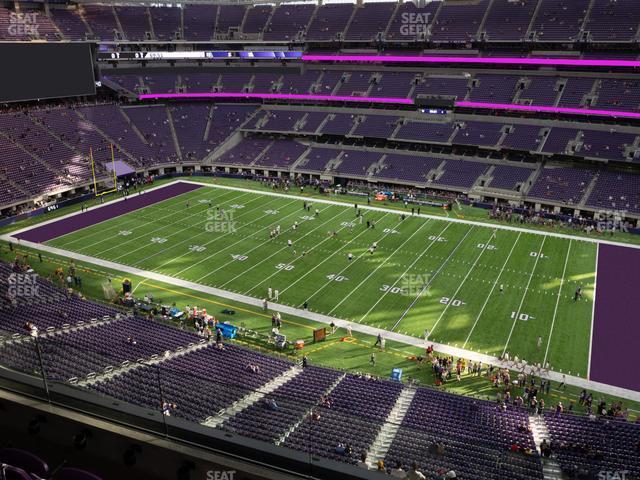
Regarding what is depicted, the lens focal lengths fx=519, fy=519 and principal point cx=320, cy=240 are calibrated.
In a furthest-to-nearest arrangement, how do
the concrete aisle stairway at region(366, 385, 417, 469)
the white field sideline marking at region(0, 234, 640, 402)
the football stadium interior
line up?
the white field sideline marking at region(0, 234, 640, 402) → the concrete aisle stairway at region(366, 385, 417, 469) → the football stadium interior

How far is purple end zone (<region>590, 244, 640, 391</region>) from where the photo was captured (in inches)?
974

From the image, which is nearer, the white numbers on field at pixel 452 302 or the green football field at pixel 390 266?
the green football field at pixel 390 266

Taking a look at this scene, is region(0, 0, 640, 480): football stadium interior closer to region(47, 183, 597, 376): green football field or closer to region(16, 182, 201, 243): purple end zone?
region(47, 183, 597, 376): green football field

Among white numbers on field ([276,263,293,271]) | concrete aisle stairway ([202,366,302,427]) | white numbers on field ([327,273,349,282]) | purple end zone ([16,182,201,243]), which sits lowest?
white numbers on field ([327,273,349,282])

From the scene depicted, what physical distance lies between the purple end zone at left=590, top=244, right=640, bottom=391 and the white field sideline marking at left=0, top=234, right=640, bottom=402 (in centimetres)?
79

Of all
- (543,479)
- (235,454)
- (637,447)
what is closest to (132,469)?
(235,454)

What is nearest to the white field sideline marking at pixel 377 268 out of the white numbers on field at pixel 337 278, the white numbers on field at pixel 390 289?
the white numbers on field at pixel 337 278

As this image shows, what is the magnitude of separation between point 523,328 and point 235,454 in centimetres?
2671

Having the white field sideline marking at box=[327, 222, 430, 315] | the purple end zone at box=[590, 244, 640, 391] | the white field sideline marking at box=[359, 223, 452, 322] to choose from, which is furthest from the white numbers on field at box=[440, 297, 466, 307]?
the purple end zone at box=[590, 244, 640, 391]

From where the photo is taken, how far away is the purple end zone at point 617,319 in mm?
24750

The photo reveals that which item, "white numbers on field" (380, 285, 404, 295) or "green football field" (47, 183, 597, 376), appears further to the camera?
"white numbers on field" (380, 285, 404, 295)

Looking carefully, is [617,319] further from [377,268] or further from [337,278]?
[337,278]

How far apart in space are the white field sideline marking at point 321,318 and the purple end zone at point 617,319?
0.79m

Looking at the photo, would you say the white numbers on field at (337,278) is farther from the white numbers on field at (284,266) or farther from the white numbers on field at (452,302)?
the white numbers on field at (452,302)
